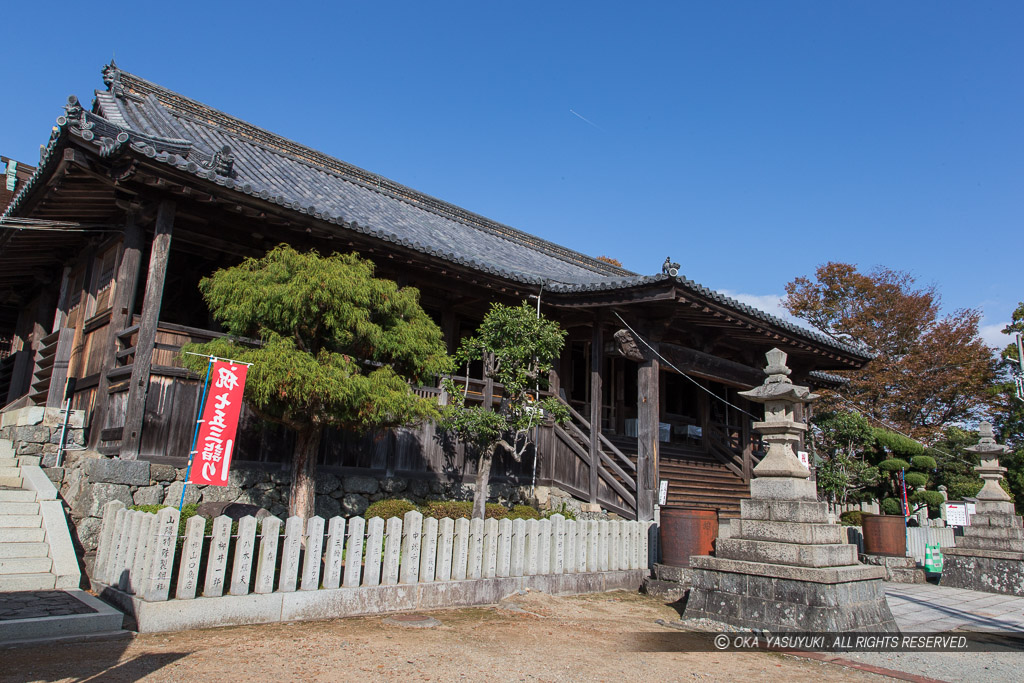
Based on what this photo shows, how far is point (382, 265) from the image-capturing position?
10.4 metres

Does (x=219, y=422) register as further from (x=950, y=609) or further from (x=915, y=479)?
(x=915, y=479)

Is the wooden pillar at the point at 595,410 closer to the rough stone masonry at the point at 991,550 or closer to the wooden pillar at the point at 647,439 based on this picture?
the wooden pillar at the point at 647,439

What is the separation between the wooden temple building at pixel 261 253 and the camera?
812 centimetres

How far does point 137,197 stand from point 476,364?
708cm

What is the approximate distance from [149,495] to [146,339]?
1.87 meters

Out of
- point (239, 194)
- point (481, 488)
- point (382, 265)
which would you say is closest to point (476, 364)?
point (382, 265)

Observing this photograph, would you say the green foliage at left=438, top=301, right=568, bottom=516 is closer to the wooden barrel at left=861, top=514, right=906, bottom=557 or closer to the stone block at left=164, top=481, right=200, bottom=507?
the stone block at left=164, top=481, right=200, bottom=507

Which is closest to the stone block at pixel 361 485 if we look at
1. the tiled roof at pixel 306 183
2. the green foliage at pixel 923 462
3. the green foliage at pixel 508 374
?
Answer: the green foliage at pixel 508 374

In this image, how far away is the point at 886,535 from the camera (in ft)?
38.3

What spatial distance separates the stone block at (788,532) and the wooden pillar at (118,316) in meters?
7.97

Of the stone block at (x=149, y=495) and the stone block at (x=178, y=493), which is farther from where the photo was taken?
the stone block at (x=178, y=493)

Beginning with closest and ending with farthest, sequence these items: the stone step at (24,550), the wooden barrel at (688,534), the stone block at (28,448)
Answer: the stone step at (24,550)
the stone block at (28,448)
the wooden barrel at (688,534)

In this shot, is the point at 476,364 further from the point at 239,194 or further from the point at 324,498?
the point at 239,194

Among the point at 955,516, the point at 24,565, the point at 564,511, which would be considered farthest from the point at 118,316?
the point at 955,516
